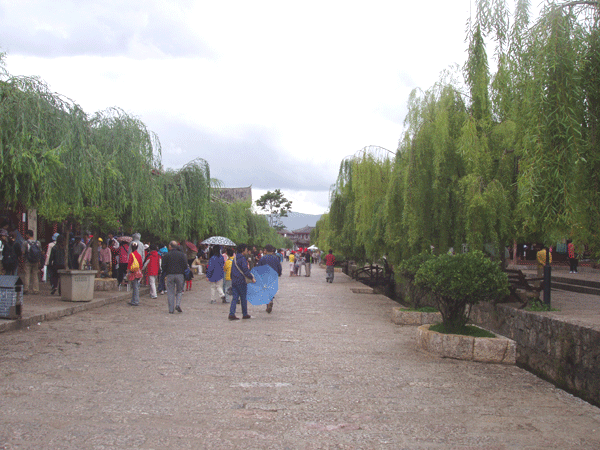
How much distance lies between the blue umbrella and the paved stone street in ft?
11.3

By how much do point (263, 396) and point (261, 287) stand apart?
25.4ft

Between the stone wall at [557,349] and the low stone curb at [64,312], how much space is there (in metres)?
9.02

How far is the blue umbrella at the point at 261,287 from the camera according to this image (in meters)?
13.1

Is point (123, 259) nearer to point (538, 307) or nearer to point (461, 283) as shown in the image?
point (461, 283)

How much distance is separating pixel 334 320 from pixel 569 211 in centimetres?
836

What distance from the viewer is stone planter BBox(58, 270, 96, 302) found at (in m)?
13.4

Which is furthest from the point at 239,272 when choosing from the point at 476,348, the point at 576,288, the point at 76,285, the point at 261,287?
the point at 576,288

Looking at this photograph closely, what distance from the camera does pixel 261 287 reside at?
13.2m

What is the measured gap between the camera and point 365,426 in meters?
4.62

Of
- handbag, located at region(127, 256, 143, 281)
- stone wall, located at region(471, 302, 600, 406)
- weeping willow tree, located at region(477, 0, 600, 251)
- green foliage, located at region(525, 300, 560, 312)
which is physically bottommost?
stone wall, located at region(471, 302, 600, 406)

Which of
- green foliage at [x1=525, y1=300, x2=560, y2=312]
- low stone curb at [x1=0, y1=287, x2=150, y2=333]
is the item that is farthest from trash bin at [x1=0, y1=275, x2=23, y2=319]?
green foliage at [x1=525, y1=300, x2=560, y2=312]

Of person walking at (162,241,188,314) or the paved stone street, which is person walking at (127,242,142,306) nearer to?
person walking at (162,241,188,314)

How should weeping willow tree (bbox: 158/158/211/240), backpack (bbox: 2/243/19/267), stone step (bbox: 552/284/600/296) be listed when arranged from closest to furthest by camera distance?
backpack (bbox: 2/243/19/267)
stone step (bbox: 552/284/600/296)
weeping willow tree (bbox: 158/158/211/240)

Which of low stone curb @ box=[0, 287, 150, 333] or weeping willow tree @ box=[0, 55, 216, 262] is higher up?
weeping willow tree @ box=[0, 55, 216, 262]
